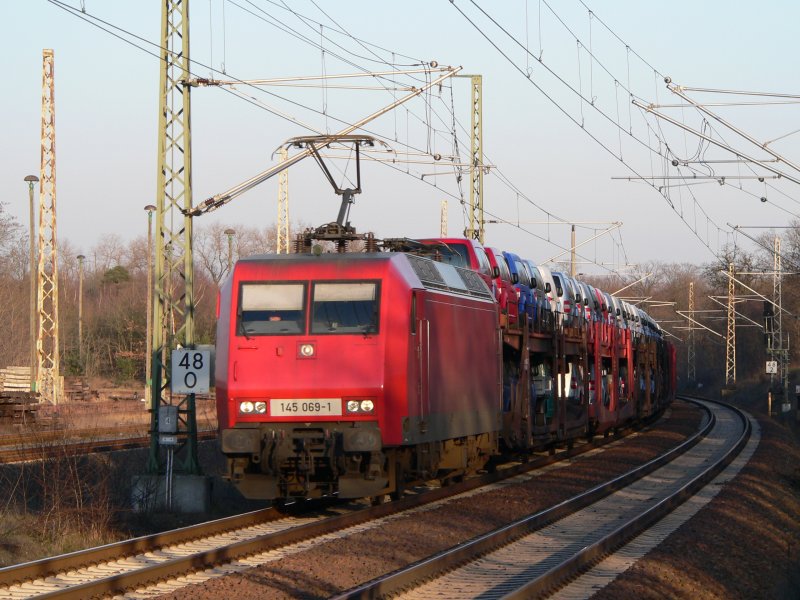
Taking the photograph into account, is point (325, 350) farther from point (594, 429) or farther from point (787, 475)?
point (594, 429)

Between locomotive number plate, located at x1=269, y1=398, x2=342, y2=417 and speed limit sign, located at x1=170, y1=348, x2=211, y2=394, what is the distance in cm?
209

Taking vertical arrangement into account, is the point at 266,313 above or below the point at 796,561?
above

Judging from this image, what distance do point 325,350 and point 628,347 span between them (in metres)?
25.1

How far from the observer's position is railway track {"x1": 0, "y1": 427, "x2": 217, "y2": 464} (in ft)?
53.4

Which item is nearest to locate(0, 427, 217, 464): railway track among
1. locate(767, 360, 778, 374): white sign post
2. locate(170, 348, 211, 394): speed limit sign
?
locate(170, 348, 211, 394): speed limit sign

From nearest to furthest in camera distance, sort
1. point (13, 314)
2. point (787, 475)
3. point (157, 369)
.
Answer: point (157, 369), point (787, 475), point (13, 314)

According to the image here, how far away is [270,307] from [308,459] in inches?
79.2

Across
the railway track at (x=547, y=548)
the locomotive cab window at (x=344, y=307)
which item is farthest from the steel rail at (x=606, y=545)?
the locomotive cab window at (x=344, y=307)

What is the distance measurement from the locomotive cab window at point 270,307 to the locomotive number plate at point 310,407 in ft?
3.16

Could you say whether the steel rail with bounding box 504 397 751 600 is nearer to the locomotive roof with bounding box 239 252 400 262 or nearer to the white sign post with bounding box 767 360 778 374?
the locomotive roof with bounding box 239 252 400 262

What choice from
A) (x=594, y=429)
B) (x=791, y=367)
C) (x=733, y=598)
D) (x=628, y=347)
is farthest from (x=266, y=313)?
(x=791, y=367)

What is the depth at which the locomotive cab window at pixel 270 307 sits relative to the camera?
15.2 meters

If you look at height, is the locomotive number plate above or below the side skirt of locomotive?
above

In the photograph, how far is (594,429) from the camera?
32.0m
